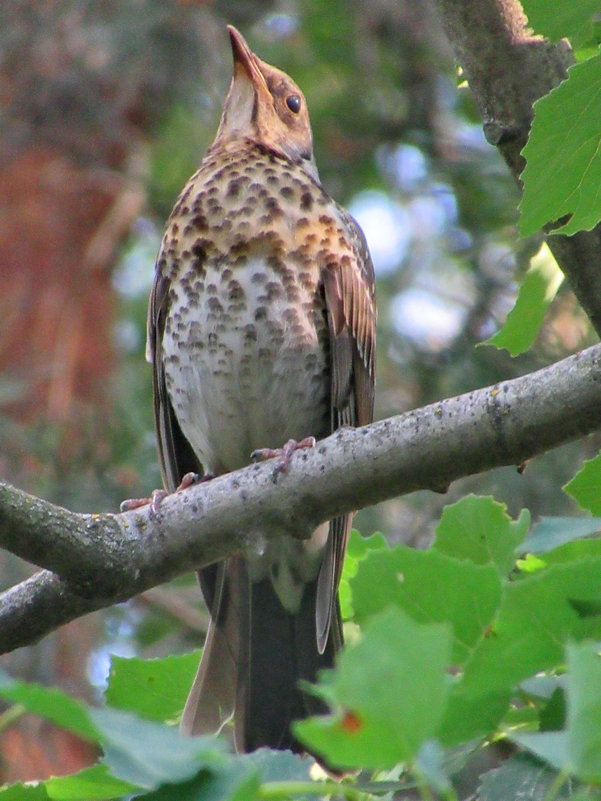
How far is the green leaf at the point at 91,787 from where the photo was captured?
140 centimetres

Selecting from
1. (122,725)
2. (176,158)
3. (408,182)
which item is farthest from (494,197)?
(122,725)

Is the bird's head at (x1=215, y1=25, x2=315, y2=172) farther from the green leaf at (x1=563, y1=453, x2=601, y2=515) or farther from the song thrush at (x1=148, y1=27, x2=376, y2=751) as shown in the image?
the green leaf at (x1=563, y1=453, x2=601, y2=515)

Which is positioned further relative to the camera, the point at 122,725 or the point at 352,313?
the point at 352,313

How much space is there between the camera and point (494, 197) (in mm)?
5051

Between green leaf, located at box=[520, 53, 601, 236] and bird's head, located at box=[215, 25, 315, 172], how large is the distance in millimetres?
Result: 2343

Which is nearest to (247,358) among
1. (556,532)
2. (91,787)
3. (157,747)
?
(556,532)

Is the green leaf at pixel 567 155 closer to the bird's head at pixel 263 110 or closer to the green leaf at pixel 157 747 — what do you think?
the green leaf at pixel 157 747

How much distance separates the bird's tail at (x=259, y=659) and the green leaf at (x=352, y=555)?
0.75 metres

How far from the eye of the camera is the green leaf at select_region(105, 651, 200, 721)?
72.7 inches

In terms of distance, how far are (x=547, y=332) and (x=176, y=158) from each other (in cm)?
282

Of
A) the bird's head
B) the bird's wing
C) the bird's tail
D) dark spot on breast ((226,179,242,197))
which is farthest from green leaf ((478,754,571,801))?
the bird's head

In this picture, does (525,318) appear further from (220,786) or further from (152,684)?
(220,786)

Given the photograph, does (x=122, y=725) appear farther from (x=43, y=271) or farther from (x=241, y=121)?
(x=43, y=271)

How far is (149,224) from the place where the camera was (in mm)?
6570
